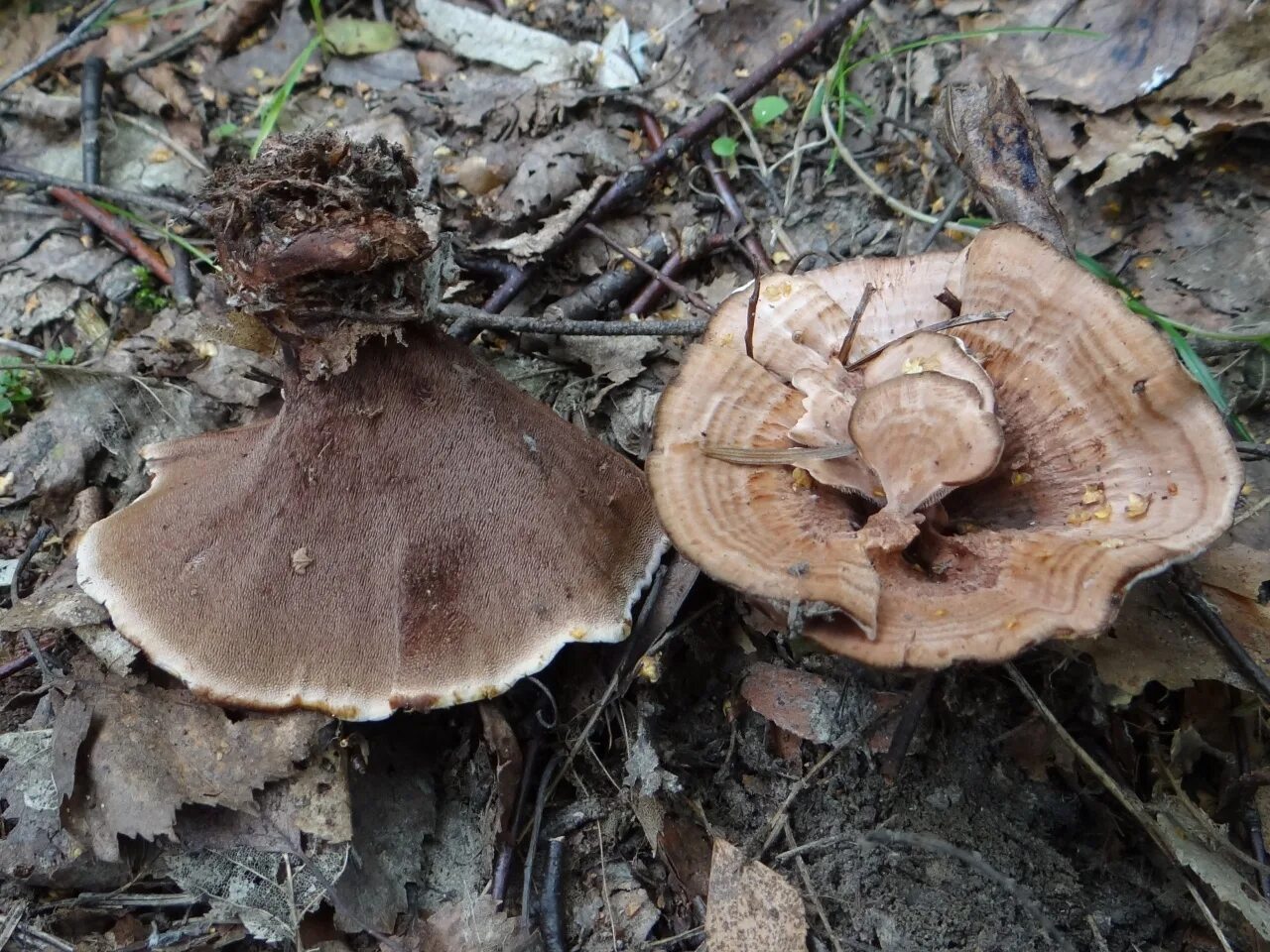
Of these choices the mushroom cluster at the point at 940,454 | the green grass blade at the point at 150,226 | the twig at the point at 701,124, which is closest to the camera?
the mushroom cluster at the point at 940,454

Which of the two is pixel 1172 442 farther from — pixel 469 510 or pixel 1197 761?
pixel 469 510

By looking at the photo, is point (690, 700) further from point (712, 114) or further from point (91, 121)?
point (91, 121)

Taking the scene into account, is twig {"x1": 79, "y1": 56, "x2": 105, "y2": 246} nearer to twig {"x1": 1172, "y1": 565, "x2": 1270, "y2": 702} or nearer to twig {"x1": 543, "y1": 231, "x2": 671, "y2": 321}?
twig {"x1": 543, "y1": 231, "x2": 671, "y2": 321}

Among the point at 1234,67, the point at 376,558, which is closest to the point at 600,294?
the point at 376,558

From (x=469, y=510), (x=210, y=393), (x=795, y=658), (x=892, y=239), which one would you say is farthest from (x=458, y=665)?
(x=892, y=239)

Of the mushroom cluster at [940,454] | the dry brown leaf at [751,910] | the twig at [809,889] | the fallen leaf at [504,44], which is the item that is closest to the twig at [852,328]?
the mushroom cluster at [940,454]

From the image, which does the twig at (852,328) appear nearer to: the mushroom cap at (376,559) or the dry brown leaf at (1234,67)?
the mushroom cap at (376,559)

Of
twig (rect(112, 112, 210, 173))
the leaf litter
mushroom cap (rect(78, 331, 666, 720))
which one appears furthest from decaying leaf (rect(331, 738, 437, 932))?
twig (rect(112, 112, 210, 173))
